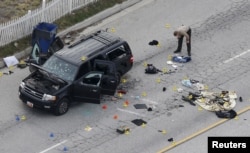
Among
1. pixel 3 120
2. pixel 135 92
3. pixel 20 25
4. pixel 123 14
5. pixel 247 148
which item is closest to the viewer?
pixel 247 148

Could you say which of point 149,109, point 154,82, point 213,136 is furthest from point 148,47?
point 213,136

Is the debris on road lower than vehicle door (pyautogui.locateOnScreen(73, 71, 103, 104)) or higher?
lower

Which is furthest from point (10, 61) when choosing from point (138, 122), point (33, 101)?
point (138, 122)

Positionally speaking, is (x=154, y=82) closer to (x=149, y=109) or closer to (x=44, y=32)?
(x=149, y=109)

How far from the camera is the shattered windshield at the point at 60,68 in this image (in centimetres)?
2109

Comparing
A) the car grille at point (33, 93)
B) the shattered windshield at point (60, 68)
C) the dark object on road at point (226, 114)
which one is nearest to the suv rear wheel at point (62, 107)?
the car grille at point (33, 93)

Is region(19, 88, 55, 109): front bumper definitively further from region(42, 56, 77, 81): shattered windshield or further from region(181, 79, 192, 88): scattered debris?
region(181, 79, 192, 88): scattered debris

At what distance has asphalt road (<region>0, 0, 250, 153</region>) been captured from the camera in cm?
1972

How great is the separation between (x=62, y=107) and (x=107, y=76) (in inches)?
→ 69.0

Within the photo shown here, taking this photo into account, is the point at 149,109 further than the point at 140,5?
No

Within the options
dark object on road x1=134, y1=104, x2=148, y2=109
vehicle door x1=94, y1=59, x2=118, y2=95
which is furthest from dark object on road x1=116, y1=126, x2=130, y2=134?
vehicle door x1=94, y1=59, x2=118, y2=95

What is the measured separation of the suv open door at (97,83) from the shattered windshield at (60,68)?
1.10 feet

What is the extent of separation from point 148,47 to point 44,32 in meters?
3.88

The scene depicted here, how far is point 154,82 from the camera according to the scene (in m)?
22.7
